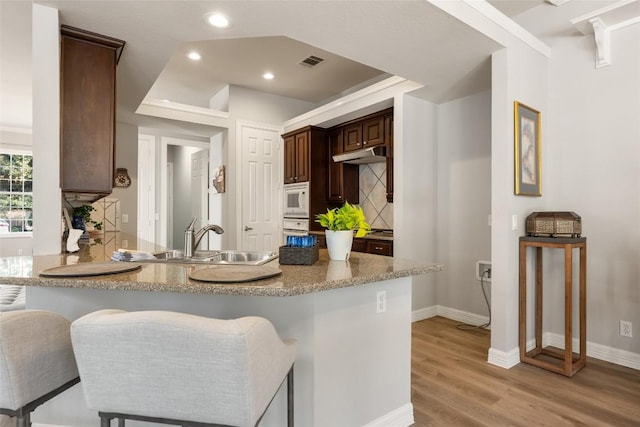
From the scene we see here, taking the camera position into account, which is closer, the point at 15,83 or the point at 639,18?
the point at 639,18

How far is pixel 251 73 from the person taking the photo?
4691 millimetres

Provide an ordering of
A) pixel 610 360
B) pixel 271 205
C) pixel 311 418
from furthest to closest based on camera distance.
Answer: pixel 271 205 → pixel 610 360 → pixel 311 418

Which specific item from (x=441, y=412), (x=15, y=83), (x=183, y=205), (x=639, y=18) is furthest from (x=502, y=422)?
(x=183, y=205)

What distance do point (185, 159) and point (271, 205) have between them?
3086 millimetres

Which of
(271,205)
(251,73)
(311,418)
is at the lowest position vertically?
(311,418)

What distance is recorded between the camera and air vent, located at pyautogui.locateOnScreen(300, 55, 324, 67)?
14.0 feet

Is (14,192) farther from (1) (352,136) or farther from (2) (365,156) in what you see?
(2) (365,156)

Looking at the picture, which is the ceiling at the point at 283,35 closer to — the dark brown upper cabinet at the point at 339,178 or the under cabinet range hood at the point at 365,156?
the under cabinet range hood at the point at 365,156

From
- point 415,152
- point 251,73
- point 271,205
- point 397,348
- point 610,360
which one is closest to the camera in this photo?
point 397,348

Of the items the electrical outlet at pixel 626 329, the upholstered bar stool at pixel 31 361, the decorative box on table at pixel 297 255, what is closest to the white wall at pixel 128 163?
the decorative box on table at pixel 297 255

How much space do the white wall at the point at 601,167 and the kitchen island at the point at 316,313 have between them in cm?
186

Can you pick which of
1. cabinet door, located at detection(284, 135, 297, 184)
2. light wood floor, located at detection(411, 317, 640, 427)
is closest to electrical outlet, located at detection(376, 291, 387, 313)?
light wood floor, located at detection(411, 317, 640, 427)

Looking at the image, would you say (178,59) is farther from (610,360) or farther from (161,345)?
(610,360)

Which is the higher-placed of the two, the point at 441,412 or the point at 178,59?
the point at 178,59
